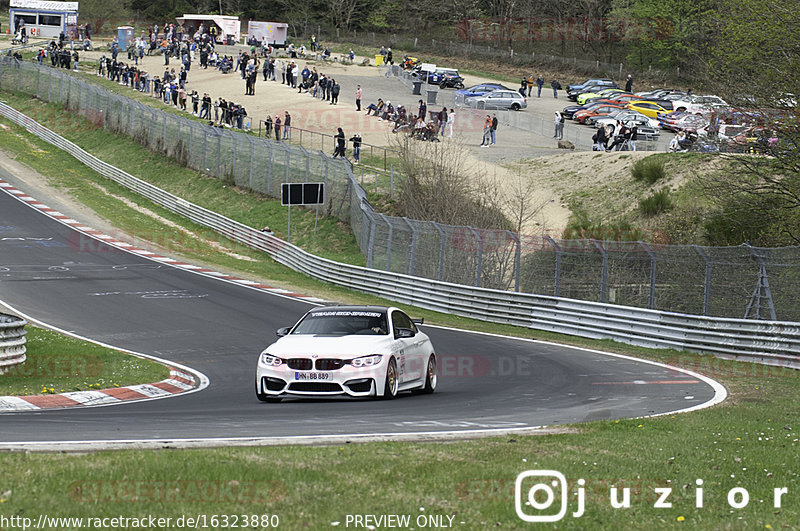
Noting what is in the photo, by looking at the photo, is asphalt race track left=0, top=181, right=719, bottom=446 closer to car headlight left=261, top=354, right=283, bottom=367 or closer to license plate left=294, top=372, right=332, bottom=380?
license plate left=294, top=372, right=332, bottom=380

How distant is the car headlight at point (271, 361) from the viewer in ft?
42.9

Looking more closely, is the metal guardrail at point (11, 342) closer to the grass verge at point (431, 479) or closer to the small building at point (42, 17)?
the grass verge at point (431, 479)

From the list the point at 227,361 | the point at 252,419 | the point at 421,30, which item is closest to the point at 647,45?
the point at 421,30

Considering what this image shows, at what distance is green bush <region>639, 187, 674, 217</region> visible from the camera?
3959 centimetres

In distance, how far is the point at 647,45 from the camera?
304ft

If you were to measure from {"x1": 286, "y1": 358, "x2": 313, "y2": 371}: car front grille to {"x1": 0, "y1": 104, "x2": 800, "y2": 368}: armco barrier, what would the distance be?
10988 mm

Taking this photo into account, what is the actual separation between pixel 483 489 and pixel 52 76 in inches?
2413

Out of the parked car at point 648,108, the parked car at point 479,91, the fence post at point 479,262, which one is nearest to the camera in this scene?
the fence post at point 479,262

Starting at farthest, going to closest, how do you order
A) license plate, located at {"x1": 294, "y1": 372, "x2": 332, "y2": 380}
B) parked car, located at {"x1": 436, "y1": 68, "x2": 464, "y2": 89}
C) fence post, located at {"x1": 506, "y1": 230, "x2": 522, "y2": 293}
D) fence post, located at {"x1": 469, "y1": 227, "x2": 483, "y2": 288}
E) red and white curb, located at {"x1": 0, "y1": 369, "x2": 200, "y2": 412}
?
parked car, located at {"x1": 436, "y1": 68, "x2": 464, "y2": 89} → fence post, located at {"x1": 469, "y1": 227, "x2": 483, "y2": 288} → fence post, located at {"x1": 506, "y1": 230, "x2": 522, "y2": 293} → license plate, located at {"x1": 294, "y1": 372, "x2": 332, "y2": 380} → red and white curb, located at {"x1": 0, "y1": 369, "x2": 200, "y2": 412}

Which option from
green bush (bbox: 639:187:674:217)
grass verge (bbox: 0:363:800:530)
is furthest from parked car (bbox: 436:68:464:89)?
grass verge (bbox: 0:363:800:530)

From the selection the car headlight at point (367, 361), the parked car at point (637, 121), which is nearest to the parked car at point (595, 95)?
the parked car at point (637, 121)

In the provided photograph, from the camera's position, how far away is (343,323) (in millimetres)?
14203

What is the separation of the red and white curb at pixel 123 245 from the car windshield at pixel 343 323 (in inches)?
558

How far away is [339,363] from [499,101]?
182 ft
